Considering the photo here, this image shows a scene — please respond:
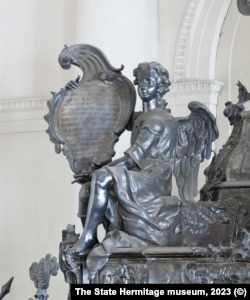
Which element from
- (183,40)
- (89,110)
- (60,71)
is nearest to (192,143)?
(89,110)

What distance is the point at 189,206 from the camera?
8.48m

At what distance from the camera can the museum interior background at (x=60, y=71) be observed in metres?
12.3

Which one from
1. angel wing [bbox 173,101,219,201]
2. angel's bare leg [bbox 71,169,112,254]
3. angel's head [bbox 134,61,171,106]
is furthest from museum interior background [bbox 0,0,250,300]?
angel's bare leg [bbox 71,169,112,254]

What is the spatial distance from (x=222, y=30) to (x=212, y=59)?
326 mm

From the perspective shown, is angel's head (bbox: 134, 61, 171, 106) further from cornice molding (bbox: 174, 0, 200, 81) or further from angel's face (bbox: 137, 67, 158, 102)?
cornice molding (bbox: 174, 0, 200, 81)

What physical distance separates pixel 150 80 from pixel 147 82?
0.03 m

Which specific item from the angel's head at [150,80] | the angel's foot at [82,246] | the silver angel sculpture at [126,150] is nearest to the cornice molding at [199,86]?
the silver angel sculpture at [126,150]

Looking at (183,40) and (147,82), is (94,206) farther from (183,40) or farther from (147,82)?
(183,40)

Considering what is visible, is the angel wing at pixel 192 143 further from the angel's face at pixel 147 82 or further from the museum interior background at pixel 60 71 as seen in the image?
the museum interior background at pixel 60 71

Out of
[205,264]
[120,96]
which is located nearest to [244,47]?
[120,96]

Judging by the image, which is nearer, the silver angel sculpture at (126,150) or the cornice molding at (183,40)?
the silver angel sculpture at (126,150)

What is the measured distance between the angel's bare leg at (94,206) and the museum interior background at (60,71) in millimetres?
3484

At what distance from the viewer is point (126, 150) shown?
8.80 meters

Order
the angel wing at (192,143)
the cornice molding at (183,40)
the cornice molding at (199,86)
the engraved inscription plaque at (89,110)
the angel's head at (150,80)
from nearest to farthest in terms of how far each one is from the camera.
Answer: the angel's head at (150,80), the angel wing at (192,143), the engraved inscription plaque at (89,110), the cornice molding at (199,86), the cornice molding at (183,40)
